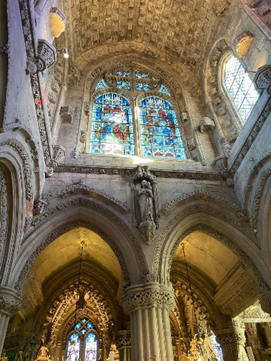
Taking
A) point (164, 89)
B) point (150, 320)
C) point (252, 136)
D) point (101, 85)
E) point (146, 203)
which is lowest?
point (150, 320)

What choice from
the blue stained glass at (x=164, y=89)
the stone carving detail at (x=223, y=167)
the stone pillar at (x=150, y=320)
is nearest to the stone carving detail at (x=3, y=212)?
the stone pillar at (x=150, y=320)

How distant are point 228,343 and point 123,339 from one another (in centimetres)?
294

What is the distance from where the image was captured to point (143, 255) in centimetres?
656

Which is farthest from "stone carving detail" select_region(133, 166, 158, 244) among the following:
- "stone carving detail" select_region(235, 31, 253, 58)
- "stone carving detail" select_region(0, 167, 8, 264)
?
"stone carving detail" select_region(235, 31, 253, 58)

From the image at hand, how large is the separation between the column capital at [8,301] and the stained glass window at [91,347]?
603 cm

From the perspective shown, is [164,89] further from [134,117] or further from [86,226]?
[86,226]

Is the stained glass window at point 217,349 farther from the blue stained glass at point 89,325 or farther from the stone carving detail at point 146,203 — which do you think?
the stone carving detail at point 146,203

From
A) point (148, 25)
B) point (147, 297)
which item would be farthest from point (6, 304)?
point (148, 25)

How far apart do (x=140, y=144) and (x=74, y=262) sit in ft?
14.7

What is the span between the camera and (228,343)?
8.48 metres

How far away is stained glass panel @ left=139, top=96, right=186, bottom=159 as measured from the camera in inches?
390

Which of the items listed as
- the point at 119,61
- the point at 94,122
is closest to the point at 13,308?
the point at 94,122

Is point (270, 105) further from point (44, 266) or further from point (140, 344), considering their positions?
point (44, 266)

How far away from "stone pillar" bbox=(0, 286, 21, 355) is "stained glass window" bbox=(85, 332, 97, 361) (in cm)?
603
